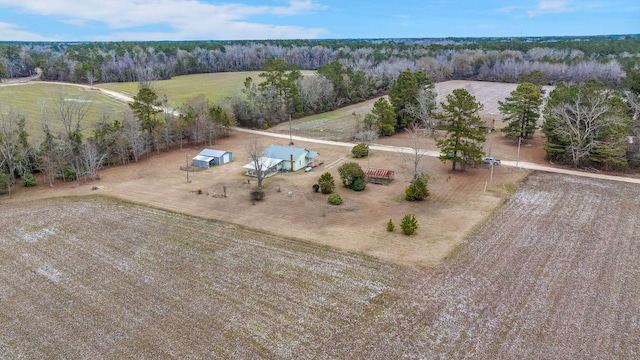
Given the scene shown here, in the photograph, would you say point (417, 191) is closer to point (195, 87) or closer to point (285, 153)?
point (285, 153)

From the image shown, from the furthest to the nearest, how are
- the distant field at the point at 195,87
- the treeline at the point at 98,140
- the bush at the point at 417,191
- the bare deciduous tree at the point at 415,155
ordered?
the distant field at the point at 195,87 → the treeline at the point at 98,140 → the bare deciduous tree at the point at 415,155 → the bush at the point at 417,191

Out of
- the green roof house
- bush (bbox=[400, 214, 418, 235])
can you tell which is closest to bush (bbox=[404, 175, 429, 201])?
bush (bbox=[400, 214, 418, 235])

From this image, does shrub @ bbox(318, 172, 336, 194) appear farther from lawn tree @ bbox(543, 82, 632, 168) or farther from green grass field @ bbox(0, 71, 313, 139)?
green grass field @ bbox(0, 71, 313, 139)

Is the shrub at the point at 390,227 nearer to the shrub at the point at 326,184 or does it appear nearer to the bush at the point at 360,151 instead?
the shrub at the point at 326,184

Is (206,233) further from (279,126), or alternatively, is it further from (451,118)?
(279,126)

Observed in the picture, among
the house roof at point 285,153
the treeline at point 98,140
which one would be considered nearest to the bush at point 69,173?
the treeline at point 98,140

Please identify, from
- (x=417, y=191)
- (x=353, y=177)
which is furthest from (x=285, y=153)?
(x=417, y=191)

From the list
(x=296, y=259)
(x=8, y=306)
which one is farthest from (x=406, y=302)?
(x=8, y=306)
